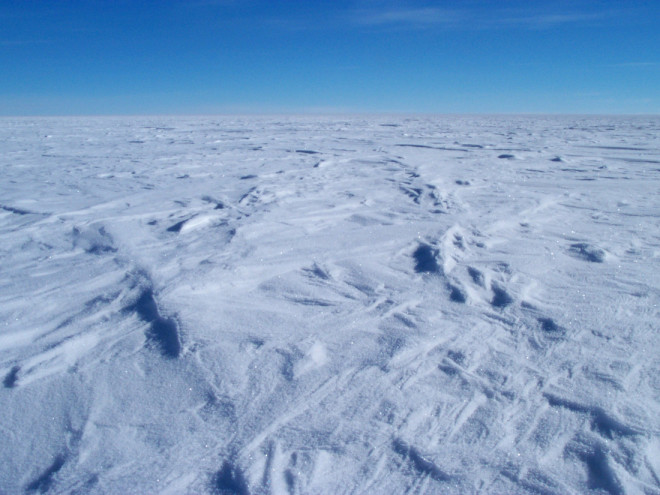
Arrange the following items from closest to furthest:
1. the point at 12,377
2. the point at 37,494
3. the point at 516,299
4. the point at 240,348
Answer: the point at 37,494 → the point at 12,377 → the point at 240,348 → the point at 516,299

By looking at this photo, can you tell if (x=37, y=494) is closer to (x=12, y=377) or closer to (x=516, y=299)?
(x=12, y=377)

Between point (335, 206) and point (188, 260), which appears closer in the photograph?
point (188, 260)

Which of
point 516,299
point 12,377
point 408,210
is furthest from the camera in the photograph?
point 408,210

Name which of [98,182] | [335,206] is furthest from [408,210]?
[98,182]

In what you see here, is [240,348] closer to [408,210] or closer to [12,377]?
[12,377]

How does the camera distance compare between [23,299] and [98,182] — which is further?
[98,182]

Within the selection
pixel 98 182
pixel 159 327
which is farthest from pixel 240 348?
pixel 98 182
